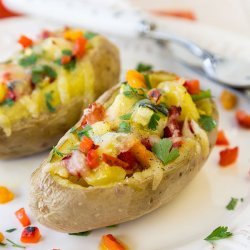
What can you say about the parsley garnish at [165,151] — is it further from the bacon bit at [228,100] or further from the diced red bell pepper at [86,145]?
the bacon bit at [228,100]

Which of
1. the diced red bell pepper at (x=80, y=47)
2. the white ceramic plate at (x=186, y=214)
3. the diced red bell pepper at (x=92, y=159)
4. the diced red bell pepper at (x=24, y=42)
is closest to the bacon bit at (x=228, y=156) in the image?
the white ceramic plate at (x=186, y=214)

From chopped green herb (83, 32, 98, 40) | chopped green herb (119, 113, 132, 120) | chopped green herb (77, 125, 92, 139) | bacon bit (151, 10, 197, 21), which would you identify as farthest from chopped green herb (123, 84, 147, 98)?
bacon bit (151, 10, 197, 21)

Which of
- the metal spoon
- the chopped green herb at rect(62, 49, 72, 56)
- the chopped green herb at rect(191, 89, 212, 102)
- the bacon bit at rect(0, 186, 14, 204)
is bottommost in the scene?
the bacon bit at rect(0, 186, 14, 204)

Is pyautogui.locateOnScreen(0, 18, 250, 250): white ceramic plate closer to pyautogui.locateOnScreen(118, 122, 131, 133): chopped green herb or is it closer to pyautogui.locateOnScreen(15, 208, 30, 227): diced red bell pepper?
pyautogui.locateOnScreen(15, 208, 30, 227): diced red bell pepper

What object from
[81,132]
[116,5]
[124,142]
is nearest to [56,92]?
[81,132]

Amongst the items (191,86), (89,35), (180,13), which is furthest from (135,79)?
(180,13)

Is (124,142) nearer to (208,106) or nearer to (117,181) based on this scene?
(117,181)
